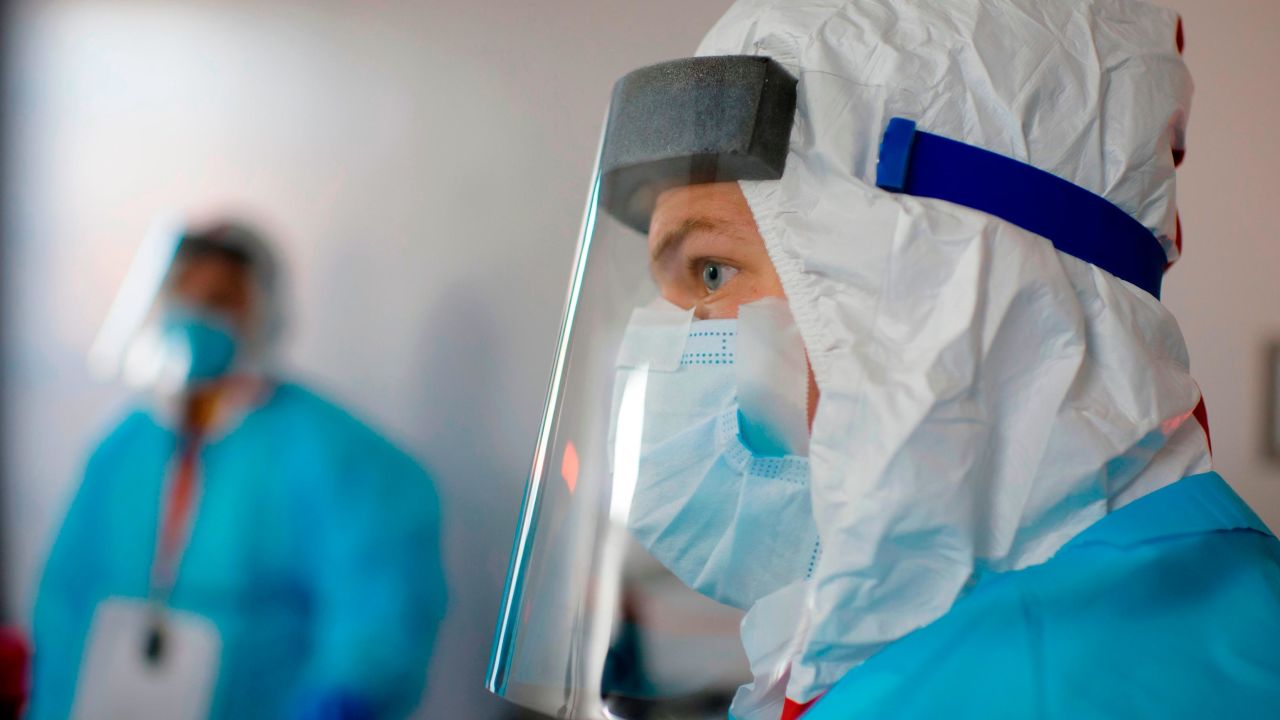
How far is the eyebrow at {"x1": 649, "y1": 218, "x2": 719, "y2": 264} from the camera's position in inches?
31.8

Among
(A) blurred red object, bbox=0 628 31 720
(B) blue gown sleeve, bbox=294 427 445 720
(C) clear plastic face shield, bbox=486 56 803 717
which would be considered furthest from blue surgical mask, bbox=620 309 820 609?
(A) blurred red object, bbox=0 628 31 720

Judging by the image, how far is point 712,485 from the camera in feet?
2.48

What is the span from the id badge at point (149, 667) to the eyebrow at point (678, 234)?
4.42 feet

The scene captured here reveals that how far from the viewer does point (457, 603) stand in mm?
2143

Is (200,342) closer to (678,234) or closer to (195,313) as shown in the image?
(195,313)

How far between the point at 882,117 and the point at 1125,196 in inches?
8.5

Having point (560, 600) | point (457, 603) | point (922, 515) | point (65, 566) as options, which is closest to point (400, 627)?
point (457, 603)

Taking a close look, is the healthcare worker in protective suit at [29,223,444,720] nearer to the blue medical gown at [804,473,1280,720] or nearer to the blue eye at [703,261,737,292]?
the blue eye at [703,261,737,292]

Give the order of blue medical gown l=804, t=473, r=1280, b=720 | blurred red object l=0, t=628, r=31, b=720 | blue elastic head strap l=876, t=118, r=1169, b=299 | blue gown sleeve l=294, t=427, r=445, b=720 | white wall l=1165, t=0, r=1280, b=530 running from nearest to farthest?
blue medical gown l=804, t=473, r=1280, b=720 < blue elastic head strap l=876, t=118, r=1169, b=299 < white wall l=1165, t=0, r=1280, b=530 < blue gown sleeve l=294, t=427, r=445, b=720 < blurred red object l=0, t=628, r=31, b=720

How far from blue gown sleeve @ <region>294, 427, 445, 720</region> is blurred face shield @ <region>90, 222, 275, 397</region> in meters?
0.48

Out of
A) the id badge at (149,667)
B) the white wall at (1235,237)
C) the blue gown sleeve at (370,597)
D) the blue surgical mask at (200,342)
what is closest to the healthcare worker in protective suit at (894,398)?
the white wall at (1235,237)

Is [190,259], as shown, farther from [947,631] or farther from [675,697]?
[947,631]

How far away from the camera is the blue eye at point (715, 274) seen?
0.81 m

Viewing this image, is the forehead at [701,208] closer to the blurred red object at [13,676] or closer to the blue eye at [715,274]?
the blue eye at [715,274]
